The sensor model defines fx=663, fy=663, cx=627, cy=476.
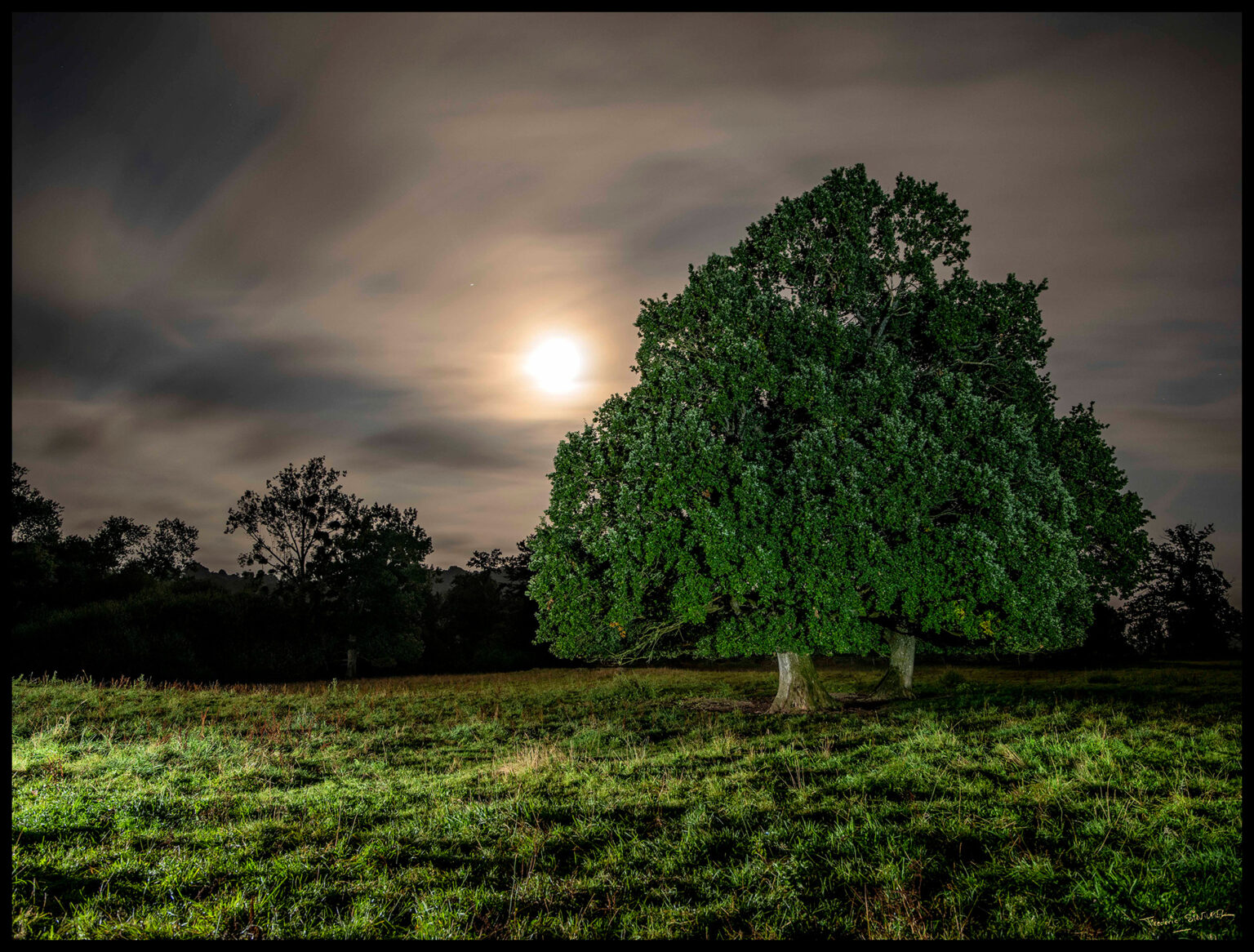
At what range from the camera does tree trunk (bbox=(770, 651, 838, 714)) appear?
21.3 metres

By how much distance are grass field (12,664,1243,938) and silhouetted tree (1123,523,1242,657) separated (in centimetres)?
7472

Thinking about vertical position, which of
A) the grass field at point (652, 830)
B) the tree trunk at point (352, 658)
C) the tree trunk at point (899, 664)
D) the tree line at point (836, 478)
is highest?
the tree line at point (836, 478)

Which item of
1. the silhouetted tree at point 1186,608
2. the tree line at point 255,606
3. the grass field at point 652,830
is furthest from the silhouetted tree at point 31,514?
the silhouetted tree at point 1186,608

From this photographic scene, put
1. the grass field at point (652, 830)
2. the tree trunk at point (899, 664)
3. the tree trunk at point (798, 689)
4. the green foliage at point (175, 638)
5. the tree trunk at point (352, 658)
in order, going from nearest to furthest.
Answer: the grass field at point (652, 830), the tree trunk at point (798, 689), the tree trunk at point (899, 664), the green foliage at point (175, 638), the tree trunk at point (352, 658)

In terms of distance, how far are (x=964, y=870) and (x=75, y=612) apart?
69.7 m

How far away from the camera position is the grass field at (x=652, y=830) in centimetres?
614

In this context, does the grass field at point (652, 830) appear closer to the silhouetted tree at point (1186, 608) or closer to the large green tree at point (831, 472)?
the large green tree at point (831, 472)

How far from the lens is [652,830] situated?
8602mm

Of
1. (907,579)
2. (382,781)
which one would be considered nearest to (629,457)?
(907,579)

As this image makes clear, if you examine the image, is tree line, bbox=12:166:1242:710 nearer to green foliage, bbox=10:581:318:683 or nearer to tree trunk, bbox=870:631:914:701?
tree trunk, bbox=870:631:914:701

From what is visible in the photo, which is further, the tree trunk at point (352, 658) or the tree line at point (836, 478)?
the tree trunk at point (352, 658)

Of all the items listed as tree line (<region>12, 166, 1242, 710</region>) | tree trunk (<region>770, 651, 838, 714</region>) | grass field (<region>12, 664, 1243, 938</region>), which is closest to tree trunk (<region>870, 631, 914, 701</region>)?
tree line (<region>12, 166, 1242, 710</region>)

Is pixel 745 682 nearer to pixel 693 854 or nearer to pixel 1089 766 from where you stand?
pixel 1089 766

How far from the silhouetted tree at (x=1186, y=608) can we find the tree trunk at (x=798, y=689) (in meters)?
69.9
